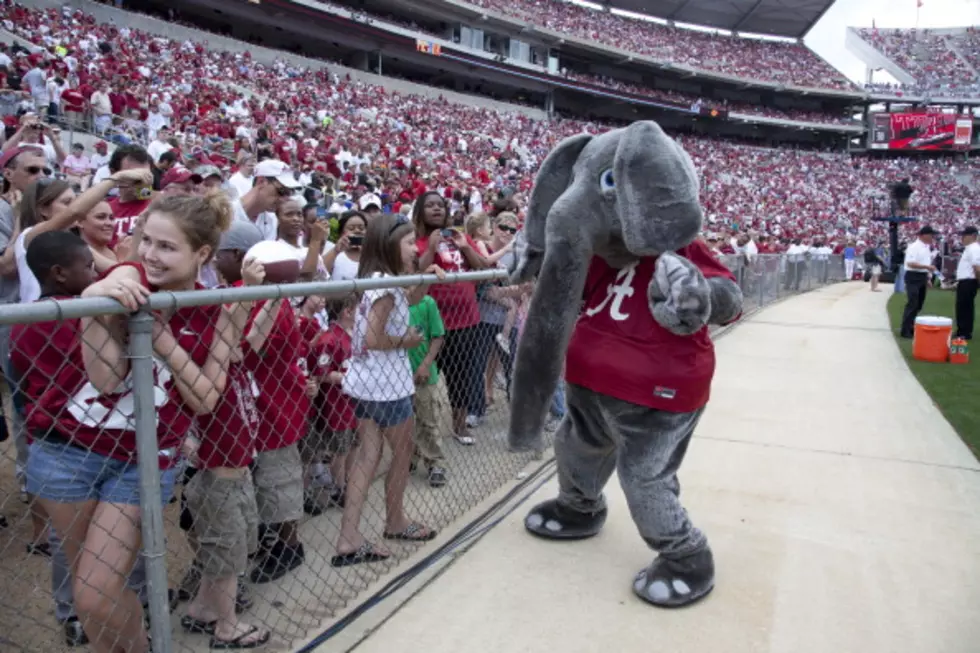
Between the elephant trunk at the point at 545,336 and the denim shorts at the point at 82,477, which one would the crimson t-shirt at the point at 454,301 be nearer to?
the elephant trunk at the point at 545,336

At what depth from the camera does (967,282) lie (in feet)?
28.6

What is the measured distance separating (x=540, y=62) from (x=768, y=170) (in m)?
16.6

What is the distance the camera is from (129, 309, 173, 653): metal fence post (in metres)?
1.78

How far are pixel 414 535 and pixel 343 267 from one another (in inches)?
74.0

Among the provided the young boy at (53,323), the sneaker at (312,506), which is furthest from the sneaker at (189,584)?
the sneaker at (312,506)

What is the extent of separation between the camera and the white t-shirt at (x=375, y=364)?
3045 millimetres

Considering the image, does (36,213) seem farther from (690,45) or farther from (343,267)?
(690,45)

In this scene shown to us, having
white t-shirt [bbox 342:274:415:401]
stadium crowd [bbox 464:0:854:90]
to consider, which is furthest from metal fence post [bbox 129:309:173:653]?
stadium crowd [bbox 464:0:854:90]

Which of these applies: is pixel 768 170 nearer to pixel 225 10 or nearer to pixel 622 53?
pixel 622 53

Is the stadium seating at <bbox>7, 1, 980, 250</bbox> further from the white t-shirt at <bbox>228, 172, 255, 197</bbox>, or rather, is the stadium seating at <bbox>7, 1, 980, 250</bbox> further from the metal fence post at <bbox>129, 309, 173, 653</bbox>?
the metal fence post at <bbox>129, 309, 173, 653</bbox>

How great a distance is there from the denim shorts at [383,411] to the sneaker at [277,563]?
626 mm

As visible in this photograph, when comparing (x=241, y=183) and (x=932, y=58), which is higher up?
(x=932, y=58)

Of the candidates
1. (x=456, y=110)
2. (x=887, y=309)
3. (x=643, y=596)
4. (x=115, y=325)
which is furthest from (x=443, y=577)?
(x=456, y=110)

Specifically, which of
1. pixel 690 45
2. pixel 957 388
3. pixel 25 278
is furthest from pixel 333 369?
pixel 690 45
